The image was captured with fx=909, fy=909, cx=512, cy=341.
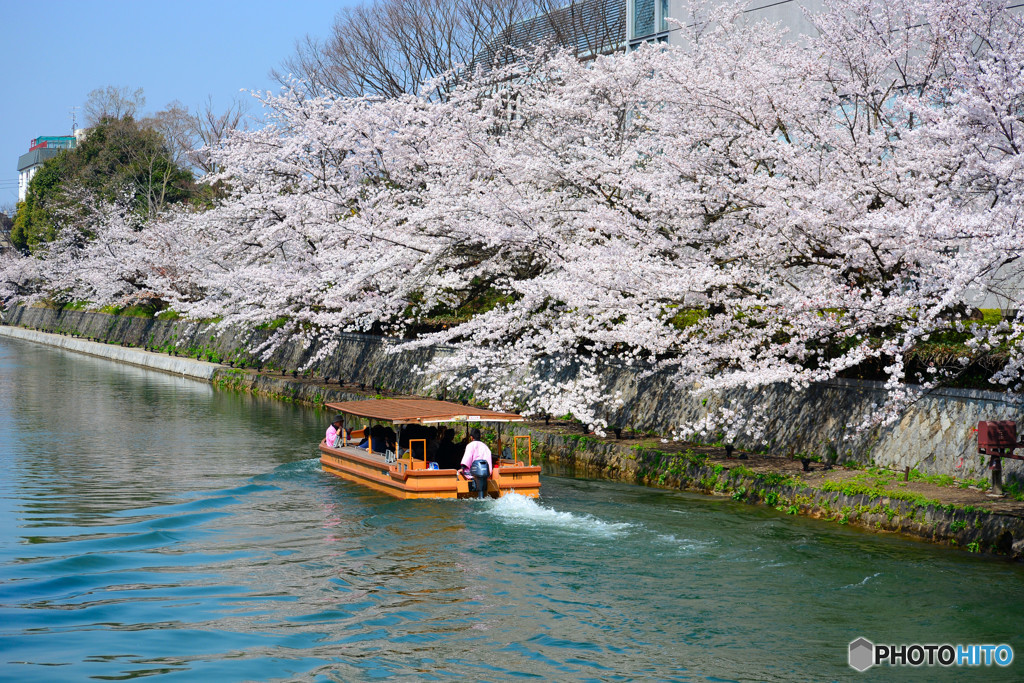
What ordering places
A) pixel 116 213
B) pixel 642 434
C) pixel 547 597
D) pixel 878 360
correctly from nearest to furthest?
pixel 547 597 → pixel 878 360 → pixel 642 434 → pixel 116 213

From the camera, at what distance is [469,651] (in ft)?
32.9

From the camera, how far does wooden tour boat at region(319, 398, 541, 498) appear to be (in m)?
16.8

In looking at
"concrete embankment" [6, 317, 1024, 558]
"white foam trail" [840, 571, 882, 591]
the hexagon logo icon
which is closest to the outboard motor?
"concrete embankment" [6, 317, 1024, 558]

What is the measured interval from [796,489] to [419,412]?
→ 7.34m

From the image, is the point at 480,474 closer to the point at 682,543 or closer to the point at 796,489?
the point at 682,543

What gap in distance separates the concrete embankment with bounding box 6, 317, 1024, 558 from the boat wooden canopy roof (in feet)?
9.19

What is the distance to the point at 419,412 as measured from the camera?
18.3 metres

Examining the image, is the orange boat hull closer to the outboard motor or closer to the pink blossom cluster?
the outboard motor

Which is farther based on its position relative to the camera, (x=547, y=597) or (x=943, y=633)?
(x=547, y=597)

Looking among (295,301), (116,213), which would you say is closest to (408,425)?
(295,301)

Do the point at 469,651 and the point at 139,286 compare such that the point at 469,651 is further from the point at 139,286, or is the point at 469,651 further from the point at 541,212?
the point at 139,286

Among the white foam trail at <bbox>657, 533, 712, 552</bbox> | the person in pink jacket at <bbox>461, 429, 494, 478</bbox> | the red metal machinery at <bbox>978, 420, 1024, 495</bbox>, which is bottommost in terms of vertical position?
the white foam trail at <bbox>657, 533, 712, 552</bbox>

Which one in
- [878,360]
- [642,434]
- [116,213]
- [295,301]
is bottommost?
[642,434]

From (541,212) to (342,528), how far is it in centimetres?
977
